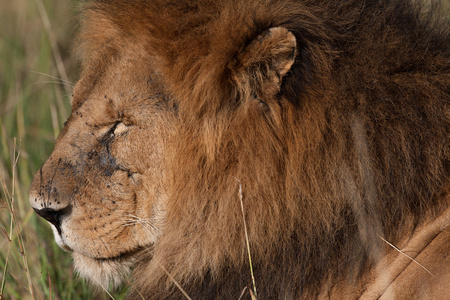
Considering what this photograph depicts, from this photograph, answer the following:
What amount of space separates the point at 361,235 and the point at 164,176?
912 millimetres

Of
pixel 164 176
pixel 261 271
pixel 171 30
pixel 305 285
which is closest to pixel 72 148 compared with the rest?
pixel 164 176

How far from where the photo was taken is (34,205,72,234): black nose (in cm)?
252

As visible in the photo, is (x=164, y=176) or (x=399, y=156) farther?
(x=164, y=176)

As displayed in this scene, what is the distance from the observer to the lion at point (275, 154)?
2.28 meters

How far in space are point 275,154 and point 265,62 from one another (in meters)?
0.40

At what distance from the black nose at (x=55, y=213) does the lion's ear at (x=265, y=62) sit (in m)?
1.00

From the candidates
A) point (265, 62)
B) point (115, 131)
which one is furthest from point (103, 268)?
point (265, 62)

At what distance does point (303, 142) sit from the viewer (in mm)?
2285

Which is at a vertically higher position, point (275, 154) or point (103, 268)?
point (275, 154)

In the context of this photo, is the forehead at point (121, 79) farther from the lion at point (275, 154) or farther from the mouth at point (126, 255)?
the mouth at point (126, 255)

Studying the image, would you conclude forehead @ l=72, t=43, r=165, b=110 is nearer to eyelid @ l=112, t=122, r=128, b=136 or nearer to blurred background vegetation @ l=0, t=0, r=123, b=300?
eyelid @ l=112, t=122, r=128, b=136

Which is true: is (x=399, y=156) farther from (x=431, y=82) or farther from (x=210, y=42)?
(x=210, y=42)

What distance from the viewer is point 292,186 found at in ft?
7.54

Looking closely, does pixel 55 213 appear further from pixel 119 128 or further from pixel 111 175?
pixel 119 128
